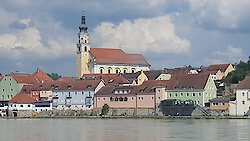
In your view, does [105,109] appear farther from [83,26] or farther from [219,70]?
[83,26]

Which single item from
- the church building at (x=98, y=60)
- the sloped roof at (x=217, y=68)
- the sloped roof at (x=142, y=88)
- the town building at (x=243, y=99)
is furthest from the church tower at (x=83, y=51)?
the town building at (x=243, y=99)

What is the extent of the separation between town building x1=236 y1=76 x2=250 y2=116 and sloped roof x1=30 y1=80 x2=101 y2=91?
22.8 m

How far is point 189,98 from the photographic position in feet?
251

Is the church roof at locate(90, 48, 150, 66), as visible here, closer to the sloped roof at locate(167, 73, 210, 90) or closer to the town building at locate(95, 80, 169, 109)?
the town building at locate(95, 80, 169, 109)

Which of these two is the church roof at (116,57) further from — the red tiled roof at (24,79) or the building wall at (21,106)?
the building wall at (21,106)

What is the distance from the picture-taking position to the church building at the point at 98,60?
396 feet

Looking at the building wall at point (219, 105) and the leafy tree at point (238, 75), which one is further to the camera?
the leafy tree at point (238, 75)

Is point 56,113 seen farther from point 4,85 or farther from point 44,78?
point 44,78

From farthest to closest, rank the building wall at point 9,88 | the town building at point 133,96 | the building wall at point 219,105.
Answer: the building wall at point 9,88 < the town building at point 133,96 < the building wall at point 219,105

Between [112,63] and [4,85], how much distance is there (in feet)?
101

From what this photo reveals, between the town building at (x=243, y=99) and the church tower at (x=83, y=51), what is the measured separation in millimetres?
55086

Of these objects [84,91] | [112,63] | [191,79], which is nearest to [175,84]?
[191,79]

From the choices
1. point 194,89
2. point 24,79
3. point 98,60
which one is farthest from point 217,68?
point 24,79

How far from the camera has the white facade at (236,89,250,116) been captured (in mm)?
69438
